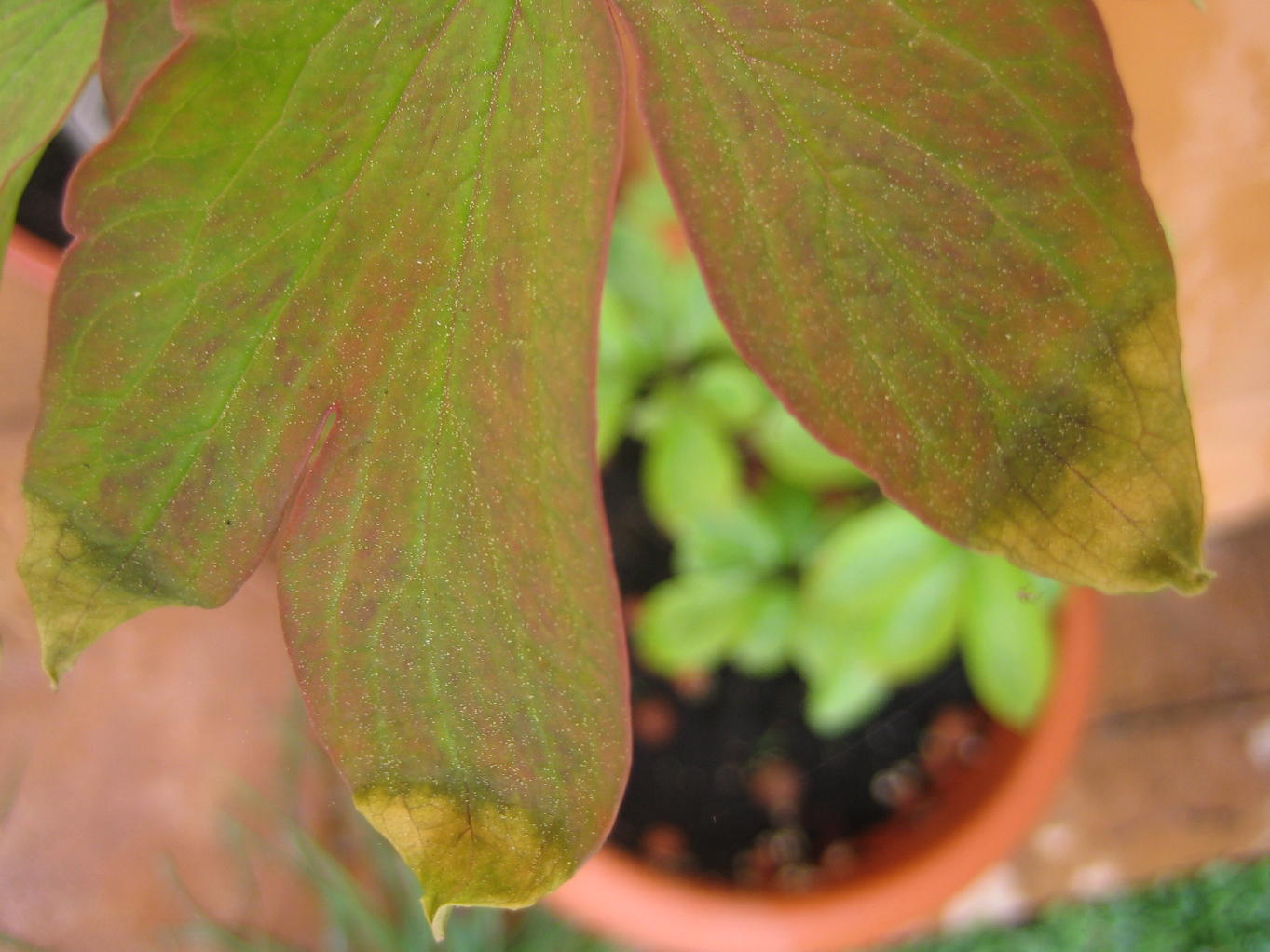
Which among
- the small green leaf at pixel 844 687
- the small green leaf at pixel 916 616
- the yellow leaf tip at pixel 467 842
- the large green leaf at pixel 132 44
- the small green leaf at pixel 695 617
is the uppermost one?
the large green leaf at pixel 132 44

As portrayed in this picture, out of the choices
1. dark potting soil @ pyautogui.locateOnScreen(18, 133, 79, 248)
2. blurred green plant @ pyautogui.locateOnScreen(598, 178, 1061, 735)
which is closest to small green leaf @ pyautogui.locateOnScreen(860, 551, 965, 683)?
blurred green plant @ pyautogui.locateOnScreen(598, 178, 1061, 735)

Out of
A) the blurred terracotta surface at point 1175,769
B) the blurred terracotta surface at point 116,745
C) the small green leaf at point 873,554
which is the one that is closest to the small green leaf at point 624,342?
the small green leaf at point 873,554

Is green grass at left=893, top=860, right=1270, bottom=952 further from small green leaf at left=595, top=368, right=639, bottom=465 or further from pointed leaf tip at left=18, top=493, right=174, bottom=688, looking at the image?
pointed leaf tip at left=18, top=493, right=174, bottom=688

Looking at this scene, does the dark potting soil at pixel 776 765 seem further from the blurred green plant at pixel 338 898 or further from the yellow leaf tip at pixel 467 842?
the yellow leaf tip at pixel 467 842

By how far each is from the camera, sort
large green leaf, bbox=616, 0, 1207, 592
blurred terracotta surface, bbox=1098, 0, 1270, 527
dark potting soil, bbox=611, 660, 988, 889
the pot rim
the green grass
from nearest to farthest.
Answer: large green leaf, bbox=616, 0, 1207, 592 → blurred terracotta surface, bbox=1098, 0, 1270, 527 → the pot rim → dark potting soil, bbox=611, 660, 988, 889 → the green grass

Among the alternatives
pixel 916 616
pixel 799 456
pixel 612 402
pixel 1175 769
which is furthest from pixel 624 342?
pixel 1175 769

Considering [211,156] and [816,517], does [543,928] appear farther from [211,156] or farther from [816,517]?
[211,156]
